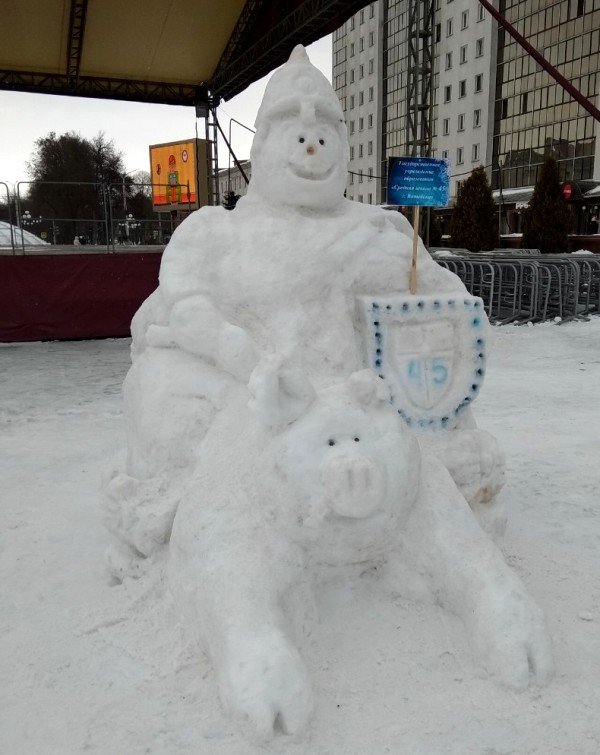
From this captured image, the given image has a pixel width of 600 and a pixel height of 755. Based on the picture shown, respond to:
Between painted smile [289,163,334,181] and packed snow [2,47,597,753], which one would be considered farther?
painted smile [289,163,334,181]

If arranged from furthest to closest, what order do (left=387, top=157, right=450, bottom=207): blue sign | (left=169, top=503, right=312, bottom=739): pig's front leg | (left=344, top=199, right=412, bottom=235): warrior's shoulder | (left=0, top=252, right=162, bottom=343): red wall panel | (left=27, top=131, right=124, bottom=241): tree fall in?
(left=27, top=131, right=124, bottom=241): tree
(left=0, top=252, right=162, bottom=343): red wall panel
(left=387, top=157, right=450, bottom=207): blue sign
(left=344, top=199, right=412, bottom=235): warrior's shoulder
(left=169, top=503, right=312, bottom=739): pig's front leg

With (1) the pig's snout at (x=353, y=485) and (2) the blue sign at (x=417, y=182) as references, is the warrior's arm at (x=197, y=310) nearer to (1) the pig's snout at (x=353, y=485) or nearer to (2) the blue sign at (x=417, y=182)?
(1) the pig's snout at (x=353, y=485)

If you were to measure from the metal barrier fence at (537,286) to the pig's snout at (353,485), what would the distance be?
769cm

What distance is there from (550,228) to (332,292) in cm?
1437

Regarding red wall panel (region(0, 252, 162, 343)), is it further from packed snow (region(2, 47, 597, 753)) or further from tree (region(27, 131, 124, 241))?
tree (region(27, 131, 124, 241))

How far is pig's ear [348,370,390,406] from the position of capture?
78.4 inches

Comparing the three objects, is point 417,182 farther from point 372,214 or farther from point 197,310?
point 197,310

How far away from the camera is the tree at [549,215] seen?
1514 centimetres

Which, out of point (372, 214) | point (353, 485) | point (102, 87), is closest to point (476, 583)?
point (353, 485)

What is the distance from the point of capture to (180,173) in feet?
50.5

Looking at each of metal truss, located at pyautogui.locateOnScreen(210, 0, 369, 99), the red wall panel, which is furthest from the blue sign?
metal truss, located at pyautogui.locateOnScreen(210, 0, 369, 99)

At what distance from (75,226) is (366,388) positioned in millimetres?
11660

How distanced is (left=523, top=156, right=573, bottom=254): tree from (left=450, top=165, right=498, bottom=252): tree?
48.7 inches

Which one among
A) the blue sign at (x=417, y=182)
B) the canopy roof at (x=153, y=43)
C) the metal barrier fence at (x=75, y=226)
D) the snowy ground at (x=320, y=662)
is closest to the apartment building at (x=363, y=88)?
the metal barrier fence at (x=75, y=226)
